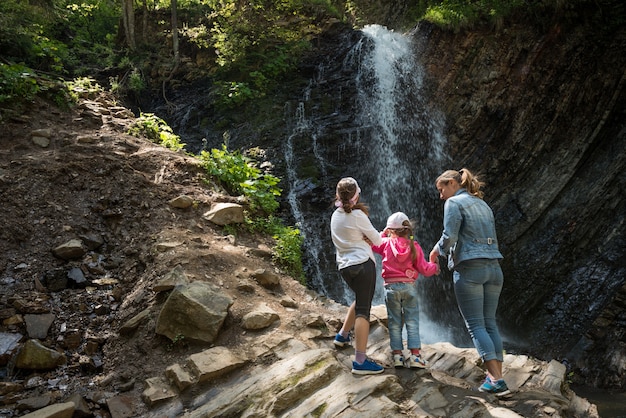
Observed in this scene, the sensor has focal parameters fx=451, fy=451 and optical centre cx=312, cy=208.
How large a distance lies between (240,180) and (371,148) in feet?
18.5

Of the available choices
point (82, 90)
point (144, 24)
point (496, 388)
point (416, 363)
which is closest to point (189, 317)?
point (416, 363)

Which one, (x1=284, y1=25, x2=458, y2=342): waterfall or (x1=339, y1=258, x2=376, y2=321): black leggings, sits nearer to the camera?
(x1=339, y1=258, x2=376, y2=321): black leggings

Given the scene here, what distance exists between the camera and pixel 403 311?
4199mm

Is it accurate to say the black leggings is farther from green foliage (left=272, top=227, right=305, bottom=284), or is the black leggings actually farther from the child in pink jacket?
green foliage (left=272, top=227, right=305, bottom=284)

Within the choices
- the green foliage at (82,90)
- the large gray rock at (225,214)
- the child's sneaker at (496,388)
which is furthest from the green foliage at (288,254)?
the green foliage at (82,90)

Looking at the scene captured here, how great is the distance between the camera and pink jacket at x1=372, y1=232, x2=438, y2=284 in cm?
413

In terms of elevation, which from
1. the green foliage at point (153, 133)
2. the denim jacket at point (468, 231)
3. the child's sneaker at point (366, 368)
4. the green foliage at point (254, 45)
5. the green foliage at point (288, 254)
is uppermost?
the green foliage at point (254, 45)

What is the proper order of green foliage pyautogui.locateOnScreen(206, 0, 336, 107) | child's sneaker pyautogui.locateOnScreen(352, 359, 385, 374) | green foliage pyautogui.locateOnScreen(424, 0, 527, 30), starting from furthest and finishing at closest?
green foliage pyautogui.locateOnScreen(206, 0, 336, 107) < green foliage pyautogui.locateOnScreen(424, 0, 527, 30) < child's sneaker pyautogui.locateOnScreen(352, 359, 385, 374)

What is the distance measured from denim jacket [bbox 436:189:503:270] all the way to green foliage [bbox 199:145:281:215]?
3.84 metres

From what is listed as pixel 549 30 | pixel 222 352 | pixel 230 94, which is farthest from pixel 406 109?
pixel 222 352

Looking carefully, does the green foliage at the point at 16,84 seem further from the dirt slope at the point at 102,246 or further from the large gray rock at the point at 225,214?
the large gray rock at the point at 225,214

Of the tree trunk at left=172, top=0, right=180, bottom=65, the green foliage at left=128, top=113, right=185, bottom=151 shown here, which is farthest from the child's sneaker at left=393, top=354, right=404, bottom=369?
the tree trunk at left=172, top=0, right=180, bottom=65

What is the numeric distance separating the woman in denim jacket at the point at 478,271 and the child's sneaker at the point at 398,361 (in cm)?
67

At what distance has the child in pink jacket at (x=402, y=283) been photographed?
13.6 feet
